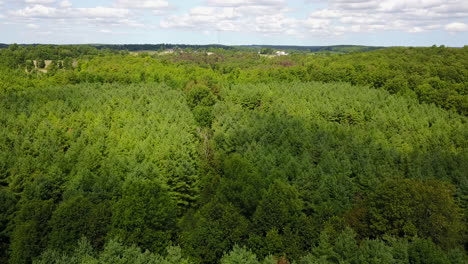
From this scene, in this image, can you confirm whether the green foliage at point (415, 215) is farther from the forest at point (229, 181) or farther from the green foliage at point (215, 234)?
the green foliage at point (215, 234)

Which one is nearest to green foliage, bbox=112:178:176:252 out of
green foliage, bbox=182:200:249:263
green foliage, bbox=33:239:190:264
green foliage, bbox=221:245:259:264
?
green foliage, bbox=182:200:249:263

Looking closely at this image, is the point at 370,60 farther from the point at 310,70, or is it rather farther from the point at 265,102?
the point at 265,102

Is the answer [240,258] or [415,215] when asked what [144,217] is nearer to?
[240,258]

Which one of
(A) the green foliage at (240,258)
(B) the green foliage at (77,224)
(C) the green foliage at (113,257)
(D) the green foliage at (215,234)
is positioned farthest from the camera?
(D) the green foliage at (215,234)

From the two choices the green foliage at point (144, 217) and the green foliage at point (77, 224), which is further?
the green foliage at point (144, 217)

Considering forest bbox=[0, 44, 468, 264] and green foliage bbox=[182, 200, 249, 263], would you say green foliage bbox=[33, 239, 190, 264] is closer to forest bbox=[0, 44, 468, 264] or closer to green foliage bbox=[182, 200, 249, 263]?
forest bbox=[0, 44, 468, 264]

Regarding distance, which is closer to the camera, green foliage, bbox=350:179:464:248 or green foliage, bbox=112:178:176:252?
green foliage, bbox=350:179:464:248

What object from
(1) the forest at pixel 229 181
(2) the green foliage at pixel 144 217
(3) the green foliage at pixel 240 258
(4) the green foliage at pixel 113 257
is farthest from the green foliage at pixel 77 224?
(3) the green foliage at pixel 240 258

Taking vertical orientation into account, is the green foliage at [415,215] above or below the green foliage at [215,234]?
above

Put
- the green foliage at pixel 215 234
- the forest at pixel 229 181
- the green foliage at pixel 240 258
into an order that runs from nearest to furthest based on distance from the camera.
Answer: the green foliage at pixel 240 258 → the forest at pixel 229 181 → the green foliage at pixel 215 234
